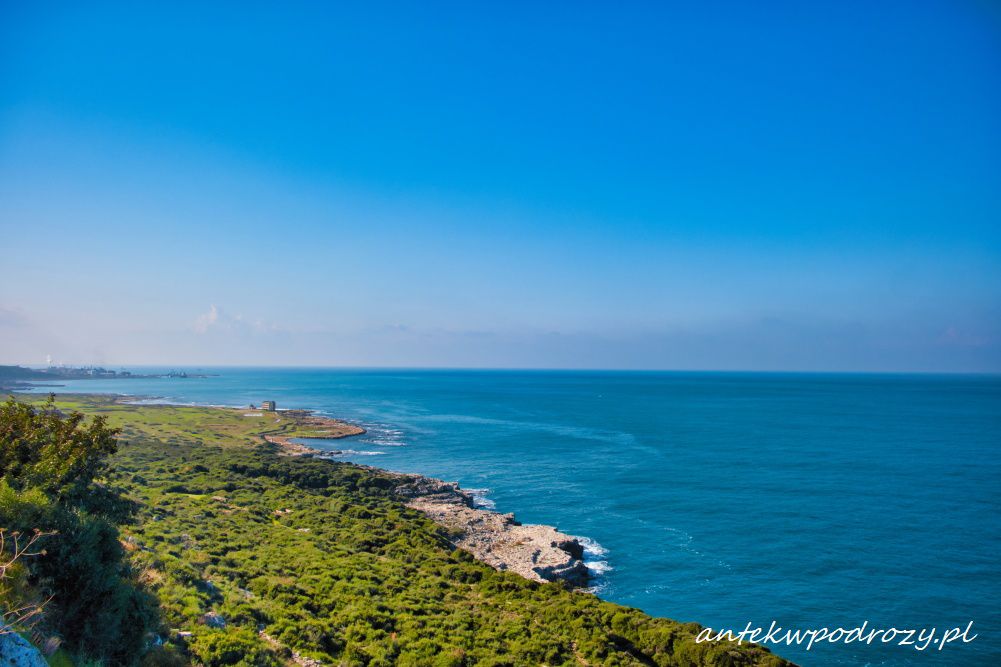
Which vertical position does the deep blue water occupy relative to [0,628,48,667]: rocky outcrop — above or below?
below

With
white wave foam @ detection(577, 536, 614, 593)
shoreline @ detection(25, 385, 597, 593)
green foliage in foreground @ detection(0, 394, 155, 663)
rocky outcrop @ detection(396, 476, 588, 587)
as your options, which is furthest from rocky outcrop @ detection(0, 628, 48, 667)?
white wave foam @ detection(577, 536, 614, 593)

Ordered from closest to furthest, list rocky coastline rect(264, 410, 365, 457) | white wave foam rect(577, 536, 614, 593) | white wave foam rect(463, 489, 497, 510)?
white wave foam rect(577, 536, 614, 593)
white wave foam rect(463, 489, 497, 510)
rocky coastline rect(264, 410, 365, 457)

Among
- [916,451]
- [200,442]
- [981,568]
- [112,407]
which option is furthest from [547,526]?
[112,407]

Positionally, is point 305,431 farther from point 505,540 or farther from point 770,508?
point 770,508

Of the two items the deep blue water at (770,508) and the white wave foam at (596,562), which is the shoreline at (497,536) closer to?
the white wave foam at (596,562)

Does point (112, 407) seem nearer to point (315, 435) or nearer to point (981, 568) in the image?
point (315, 435)

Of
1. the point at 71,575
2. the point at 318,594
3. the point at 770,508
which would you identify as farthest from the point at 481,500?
the point at 71,575

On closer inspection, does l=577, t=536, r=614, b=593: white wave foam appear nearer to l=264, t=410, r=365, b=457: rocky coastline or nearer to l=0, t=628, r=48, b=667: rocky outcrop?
l=0, t=628, r=48, b=667: rocky outcrop
